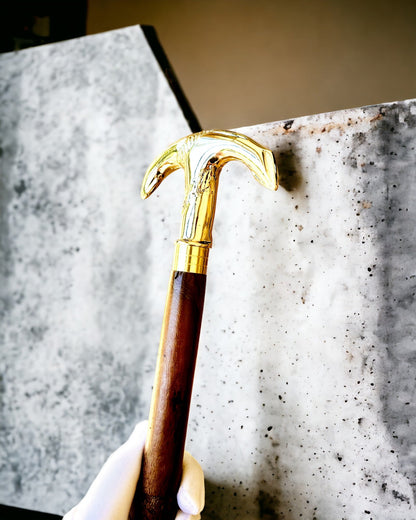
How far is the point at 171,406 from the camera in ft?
1.22

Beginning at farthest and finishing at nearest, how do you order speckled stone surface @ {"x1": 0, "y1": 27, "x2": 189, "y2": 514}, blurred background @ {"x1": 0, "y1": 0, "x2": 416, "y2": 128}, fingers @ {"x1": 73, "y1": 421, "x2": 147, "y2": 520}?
blurred background @ {"x1": 0, "y1": 0, "x2": 416, "y2": 128}, speckled stone surface @ {"x1": 0, "y1": 27, "x2": 189, "y2": 514}, fingers @ {"x1": 73, "y1": 421, "x2": 147, "y2": 520}

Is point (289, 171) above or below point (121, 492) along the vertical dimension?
above

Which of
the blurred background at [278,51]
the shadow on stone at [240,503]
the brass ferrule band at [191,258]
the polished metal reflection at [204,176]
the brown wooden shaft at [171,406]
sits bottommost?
the shadow on stone at [240,503]

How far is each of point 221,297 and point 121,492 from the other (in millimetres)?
207

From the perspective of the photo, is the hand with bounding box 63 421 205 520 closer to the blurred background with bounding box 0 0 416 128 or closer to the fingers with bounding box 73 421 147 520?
the fingers with bounding box 73 421 147 520

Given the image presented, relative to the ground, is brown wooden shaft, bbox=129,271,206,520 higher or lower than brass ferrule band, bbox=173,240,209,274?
lower

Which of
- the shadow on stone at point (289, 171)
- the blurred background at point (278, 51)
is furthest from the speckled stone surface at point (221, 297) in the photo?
the blurred background at point (278, 51)

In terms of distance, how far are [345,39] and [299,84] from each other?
179 mm

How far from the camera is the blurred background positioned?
123 cm

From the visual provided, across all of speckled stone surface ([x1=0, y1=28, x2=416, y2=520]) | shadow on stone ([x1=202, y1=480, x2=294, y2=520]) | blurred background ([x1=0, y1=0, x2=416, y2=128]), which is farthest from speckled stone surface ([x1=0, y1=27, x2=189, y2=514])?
blurred background ([x1=0, y1=0, x2=416, y2=128])

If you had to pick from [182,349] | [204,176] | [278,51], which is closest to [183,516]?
[182,349]

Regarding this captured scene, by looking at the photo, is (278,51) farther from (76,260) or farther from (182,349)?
(182,349)

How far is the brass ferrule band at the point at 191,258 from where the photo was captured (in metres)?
0.38

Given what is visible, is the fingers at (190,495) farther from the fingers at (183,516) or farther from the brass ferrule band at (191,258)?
the brass ferrule band at (191,258)
